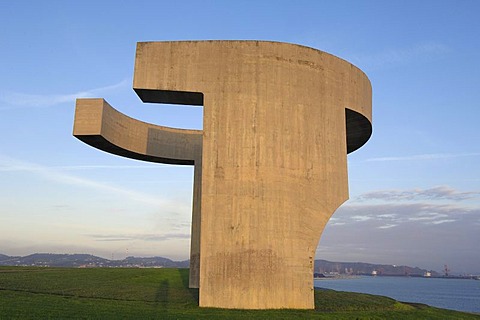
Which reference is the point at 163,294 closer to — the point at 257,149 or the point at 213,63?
the point at 257,149

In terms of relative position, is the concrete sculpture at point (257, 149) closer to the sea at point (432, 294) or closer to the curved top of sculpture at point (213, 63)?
the curved top of sculpture at point (213, 63)

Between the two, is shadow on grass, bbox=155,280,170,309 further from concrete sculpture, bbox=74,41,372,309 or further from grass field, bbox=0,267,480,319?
concrete sculpture, bbox=74,41,372,309

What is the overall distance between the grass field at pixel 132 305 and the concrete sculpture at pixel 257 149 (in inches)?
44.6

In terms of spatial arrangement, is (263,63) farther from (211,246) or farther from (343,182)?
(211,246)

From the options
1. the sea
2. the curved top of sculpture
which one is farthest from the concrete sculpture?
the sea

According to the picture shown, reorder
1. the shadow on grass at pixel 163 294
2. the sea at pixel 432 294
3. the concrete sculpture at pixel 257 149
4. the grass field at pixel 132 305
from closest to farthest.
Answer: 1. the grass field at pixel 132 305
2. the concrete sculpture at pixel 257 149
3. the shadow on grass at pixel 163 294
4. the sea at pixel 432 294

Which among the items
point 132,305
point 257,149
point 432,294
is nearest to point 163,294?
point 132,305

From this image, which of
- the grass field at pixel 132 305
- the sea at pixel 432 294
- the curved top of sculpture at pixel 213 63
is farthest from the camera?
the sea at pixel 432 294

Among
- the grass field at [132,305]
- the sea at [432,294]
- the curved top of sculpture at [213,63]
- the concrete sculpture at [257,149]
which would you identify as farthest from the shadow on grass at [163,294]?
the sea at [432,294]

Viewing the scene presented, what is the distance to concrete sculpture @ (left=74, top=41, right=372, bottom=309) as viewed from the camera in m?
12.2

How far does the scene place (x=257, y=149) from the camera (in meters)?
13.0

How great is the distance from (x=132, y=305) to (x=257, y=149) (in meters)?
6.09

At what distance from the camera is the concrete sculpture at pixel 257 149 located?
40.1 ft

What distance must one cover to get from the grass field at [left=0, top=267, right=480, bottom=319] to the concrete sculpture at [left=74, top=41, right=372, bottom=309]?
3.72 ft
